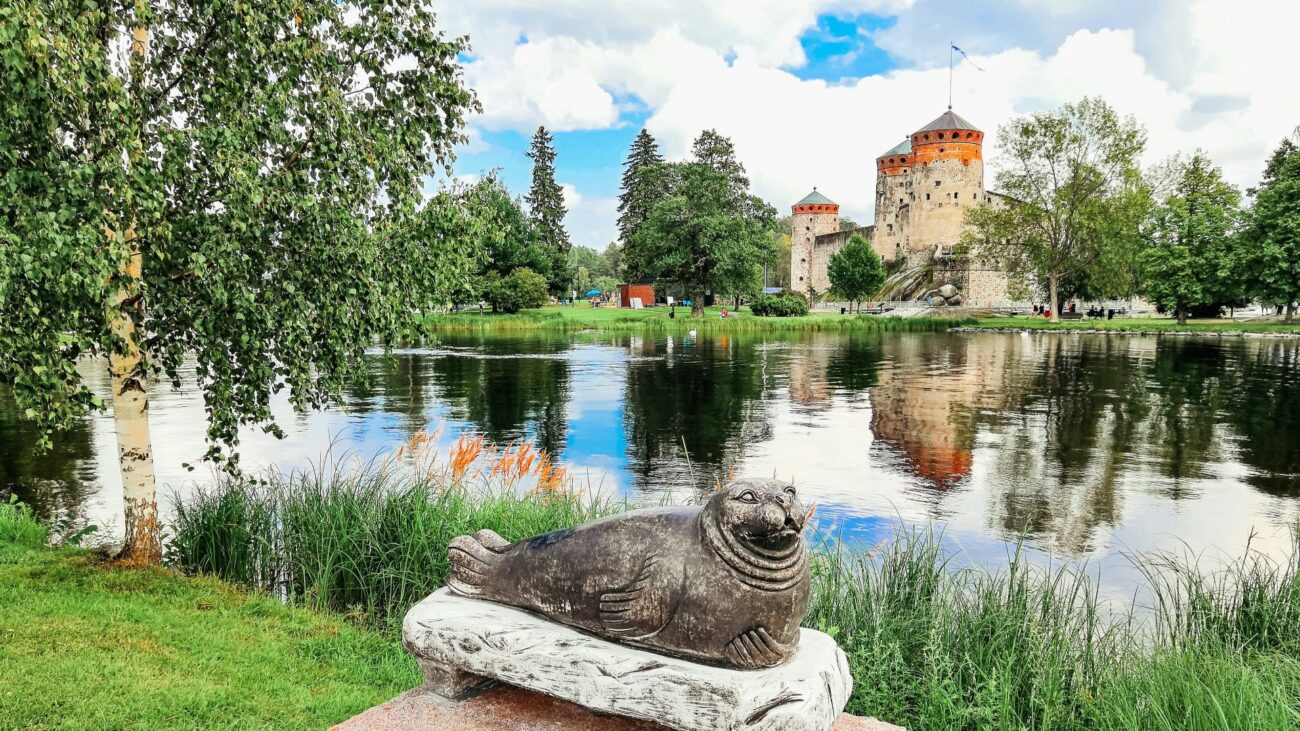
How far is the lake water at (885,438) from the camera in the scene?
1152 centimetres

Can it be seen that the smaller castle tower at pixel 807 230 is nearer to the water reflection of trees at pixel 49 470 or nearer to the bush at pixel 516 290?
the bush at pixel 516 290

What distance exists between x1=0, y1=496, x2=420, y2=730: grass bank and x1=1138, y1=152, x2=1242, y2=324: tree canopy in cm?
5901

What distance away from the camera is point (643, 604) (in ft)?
12.7

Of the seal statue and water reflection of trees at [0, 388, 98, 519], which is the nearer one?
the seal statue

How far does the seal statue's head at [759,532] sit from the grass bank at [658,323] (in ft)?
170

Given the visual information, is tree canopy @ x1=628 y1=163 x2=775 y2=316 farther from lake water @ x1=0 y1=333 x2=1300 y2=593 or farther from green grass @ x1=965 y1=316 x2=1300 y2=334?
lake water @ x1=0 y1=333 x2=1300 y2=593

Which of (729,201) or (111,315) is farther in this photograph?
(729,201)

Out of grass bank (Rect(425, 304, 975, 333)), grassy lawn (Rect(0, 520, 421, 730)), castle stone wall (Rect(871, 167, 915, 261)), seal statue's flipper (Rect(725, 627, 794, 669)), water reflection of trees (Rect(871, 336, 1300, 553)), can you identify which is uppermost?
castle stone wall (Rect(871, 167, 915, 261))

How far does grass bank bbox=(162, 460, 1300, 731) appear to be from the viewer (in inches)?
187

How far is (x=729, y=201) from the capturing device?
223 feet

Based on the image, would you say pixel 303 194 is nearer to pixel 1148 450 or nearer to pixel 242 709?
pixel 242 709

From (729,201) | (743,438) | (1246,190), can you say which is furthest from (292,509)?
(1246,190)

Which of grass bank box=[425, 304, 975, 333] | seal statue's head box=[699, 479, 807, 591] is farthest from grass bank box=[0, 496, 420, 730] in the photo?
grass bank box=[425, 304, 975, 333]

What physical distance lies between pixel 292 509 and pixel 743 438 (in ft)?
36.6
